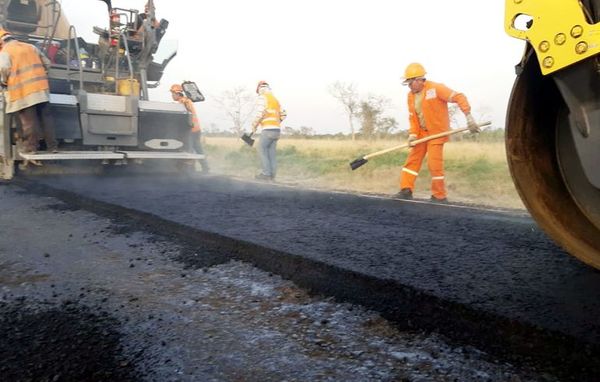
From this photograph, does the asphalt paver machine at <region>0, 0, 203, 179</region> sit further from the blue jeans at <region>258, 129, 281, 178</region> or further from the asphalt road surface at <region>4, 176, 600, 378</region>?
the asphalt road surface at <region>4, 176, 600, 378</region>

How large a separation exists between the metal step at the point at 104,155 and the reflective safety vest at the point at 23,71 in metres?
0.80

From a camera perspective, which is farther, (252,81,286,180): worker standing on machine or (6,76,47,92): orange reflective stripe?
(252,81,286,180): worker standing on machine

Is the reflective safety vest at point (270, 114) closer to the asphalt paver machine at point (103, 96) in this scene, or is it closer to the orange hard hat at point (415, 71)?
the asphalt paver machine at point (103, 96)

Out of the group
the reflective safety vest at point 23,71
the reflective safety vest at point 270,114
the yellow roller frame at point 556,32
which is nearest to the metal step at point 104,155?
the reflective safety vest at point 23,71

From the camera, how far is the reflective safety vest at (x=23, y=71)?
602 cm

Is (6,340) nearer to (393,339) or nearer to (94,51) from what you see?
(393,339)

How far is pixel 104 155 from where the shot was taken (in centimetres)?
667

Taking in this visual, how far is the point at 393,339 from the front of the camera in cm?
156

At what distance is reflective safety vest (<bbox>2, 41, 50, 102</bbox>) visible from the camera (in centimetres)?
602

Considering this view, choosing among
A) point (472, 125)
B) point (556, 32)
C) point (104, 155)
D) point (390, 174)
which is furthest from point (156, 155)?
point (556, 32)

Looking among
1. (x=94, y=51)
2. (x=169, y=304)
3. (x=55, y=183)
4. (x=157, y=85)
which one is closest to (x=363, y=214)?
(x=169, y=304)

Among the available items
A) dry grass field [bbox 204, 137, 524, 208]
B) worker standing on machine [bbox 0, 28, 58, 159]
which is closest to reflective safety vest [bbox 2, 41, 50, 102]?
worker standing on machine [bbox 0, 28, 58, 159]

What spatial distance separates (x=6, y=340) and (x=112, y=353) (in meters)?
0.39

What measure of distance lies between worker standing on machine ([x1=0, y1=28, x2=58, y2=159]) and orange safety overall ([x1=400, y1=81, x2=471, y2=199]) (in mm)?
4861
